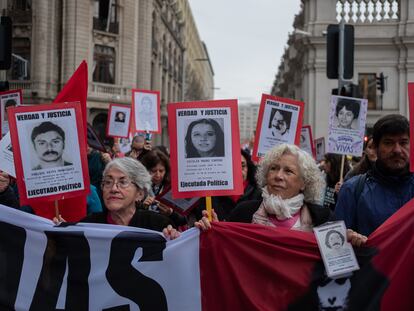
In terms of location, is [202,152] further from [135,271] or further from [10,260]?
[10,260]

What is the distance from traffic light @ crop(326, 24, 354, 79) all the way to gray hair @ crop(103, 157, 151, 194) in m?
7.03

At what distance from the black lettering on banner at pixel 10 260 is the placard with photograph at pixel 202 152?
3.55 ft

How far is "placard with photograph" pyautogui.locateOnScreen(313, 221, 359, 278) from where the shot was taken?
3377mm

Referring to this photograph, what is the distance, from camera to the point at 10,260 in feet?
13.0

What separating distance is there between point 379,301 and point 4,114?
5.66m

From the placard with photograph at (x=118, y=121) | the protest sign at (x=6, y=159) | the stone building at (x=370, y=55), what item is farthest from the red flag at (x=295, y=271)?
the stone building at (x=370, y=55)

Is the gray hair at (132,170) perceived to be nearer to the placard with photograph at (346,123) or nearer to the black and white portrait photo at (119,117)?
the placard with photograph at (346,123)

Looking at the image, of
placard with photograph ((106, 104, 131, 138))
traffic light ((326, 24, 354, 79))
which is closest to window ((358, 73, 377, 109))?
traffic light ((326, 24, 354, 79))

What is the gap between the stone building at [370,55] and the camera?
3303 cm

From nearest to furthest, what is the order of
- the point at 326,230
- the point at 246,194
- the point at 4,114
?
the point at 326,230 < the point at 246,194 < the point at 4,114

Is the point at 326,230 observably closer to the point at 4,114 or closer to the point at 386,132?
the point at 386,132

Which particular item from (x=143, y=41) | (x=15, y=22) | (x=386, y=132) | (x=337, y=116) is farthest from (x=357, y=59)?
(x=386, y=132)

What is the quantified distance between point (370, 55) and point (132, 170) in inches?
1248

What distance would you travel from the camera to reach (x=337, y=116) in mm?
7746
